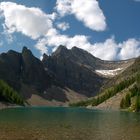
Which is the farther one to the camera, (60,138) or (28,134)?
(28,134)

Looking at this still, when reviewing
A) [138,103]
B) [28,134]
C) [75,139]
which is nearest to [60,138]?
[75,139]

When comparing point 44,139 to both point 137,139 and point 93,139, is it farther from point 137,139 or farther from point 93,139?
point 137,139

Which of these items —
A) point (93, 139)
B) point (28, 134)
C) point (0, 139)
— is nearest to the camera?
point (0, 139)

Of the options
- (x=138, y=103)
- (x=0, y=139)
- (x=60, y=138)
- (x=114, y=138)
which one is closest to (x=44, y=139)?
(x=60, y=138)

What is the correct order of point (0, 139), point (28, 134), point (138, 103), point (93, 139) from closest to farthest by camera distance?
point (0, 139) → point (93, 139) → point (28, 134) → point (138, 103)

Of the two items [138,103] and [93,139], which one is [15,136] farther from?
[138,103]

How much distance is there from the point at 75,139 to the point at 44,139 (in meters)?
4.36

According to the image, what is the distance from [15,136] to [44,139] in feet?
16.0

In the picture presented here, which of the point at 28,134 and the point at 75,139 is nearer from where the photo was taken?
the point at 75,139

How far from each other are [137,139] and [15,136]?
17693 mm

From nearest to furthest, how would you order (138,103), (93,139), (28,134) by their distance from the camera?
(93,139) < (28,134) < (138,103)

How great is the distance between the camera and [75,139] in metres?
50.8

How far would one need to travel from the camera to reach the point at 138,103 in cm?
19025

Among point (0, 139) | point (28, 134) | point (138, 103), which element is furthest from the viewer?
point (138, 103)
